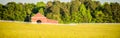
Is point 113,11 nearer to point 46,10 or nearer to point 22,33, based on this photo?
point 46,10

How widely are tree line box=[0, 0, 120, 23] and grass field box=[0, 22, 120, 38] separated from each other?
6cm

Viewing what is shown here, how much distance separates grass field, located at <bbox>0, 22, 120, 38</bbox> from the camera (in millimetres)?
1920

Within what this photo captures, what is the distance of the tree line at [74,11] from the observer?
75.1 inches

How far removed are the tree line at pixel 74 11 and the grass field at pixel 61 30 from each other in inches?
2.3

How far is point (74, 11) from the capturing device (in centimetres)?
191

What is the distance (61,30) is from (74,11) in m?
0.22

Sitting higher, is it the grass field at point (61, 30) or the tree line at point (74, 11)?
the tree line at point (74, 11)

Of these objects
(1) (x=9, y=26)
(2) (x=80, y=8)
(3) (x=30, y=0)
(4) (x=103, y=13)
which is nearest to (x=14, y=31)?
(1) (x=9, y=26)

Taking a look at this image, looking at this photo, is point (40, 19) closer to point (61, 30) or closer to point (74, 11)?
point (61, 30)

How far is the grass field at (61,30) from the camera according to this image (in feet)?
6.30

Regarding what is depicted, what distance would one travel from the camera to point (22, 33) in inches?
77.4

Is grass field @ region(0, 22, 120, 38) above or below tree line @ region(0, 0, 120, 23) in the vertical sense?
below

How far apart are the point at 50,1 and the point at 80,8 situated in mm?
295

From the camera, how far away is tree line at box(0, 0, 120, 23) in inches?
75.1
